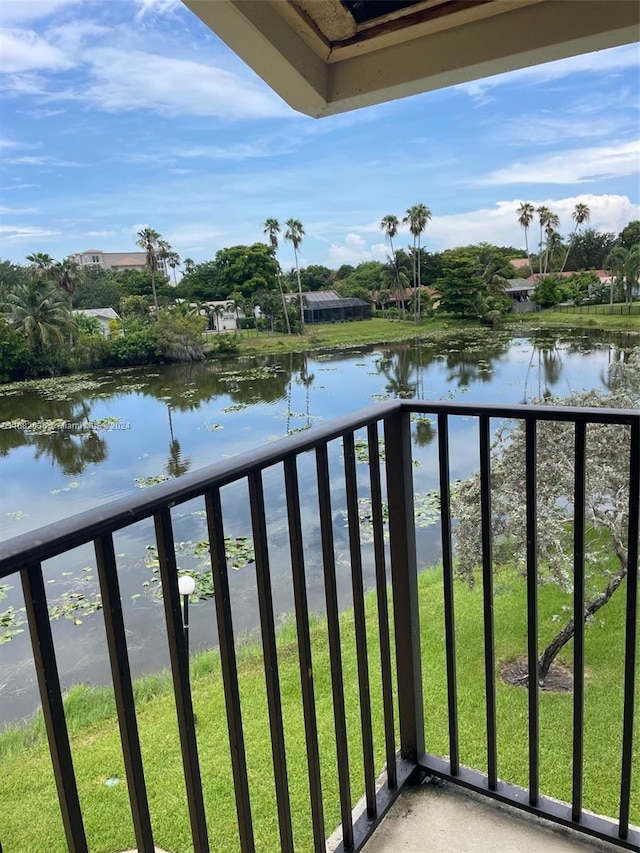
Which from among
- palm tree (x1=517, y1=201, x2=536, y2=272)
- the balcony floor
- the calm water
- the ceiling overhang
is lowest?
the calm water

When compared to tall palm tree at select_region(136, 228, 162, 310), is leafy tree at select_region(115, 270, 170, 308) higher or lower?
lower

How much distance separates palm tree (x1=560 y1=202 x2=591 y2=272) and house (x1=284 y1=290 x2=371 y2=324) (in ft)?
26.4

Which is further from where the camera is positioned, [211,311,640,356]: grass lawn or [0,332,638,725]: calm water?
[211,311,640,356]: grass lawn

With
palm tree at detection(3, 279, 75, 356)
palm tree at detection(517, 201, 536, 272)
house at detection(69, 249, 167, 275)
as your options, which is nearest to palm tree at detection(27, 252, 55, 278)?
palm tree at detection(3, 279, 75, 356)

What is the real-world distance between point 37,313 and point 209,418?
6.60m

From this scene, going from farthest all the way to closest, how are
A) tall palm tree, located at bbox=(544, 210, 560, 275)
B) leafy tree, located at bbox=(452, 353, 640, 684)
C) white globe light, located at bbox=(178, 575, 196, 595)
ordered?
tall palm tree, located at bbox=(544, 210, 560, 275) < leafy tree, located at bbox=(452, 353, 640, 684) < white globe light, located at bbox=(178, 575, 196, 595)

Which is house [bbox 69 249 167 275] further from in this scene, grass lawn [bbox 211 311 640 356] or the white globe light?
the white globe light

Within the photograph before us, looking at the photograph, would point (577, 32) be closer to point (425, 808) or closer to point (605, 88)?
point (425, 808)

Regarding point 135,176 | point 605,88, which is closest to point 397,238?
point 605,88

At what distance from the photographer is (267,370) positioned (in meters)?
22.6

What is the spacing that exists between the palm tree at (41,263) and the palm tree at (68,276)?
7.5 inches

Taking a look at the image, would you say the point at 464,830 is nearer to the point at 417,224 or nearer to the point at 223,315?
the point at 223,315


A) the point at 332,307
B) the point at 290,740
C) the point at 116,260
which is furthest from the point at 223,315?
the point at 290,740

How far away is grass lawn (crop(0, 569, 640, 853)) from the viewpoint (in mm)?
2763
